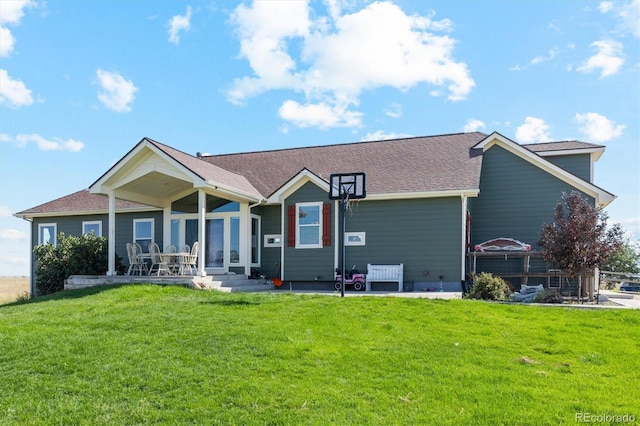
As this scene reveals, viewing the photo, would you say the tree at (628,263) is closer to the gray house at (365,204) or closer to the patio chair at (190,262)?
the gray house at (365,204)

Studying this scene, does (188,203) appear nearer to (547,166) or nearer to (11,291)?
(547,166)

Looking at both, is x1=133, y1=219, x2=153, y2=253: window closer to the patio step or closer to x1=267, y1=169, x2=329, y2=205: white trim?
the patio step

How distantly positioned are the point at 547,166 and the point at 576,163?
2.35m

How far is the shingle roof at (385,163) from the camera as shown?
51.3 ft

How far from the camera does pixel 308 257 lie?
16.0 metres

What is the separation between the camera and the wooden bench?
15.2 metres

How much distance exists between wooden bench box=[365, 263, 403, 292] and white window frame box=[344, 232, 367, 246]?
773 mm

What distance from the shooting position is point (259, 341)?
22.2 ft

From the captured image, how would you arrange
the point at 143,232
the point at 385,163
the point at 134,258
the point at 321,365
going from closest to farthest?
the point at 321,365, the point at 134,258, the point at 385,163, the point at 143,232

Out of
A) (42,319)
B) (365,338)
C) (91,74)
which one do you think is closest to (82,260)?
(91,74)

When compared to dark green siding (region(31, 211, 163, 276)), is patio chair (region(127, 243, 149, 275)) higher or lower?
lower

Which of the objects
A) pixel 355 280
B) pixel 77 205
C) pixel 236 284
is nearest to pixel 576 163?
pixel 355 280

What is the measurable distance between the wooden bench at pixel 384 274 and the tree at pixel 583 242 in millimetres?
4371

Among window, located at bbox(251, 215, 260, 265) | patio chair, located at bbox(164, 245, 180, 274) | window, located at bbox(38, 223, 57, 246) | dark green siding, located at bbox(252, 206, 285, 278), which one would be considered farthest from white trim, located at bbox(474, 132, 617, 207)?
window, located at bbox(38, 223, 57, 246)
